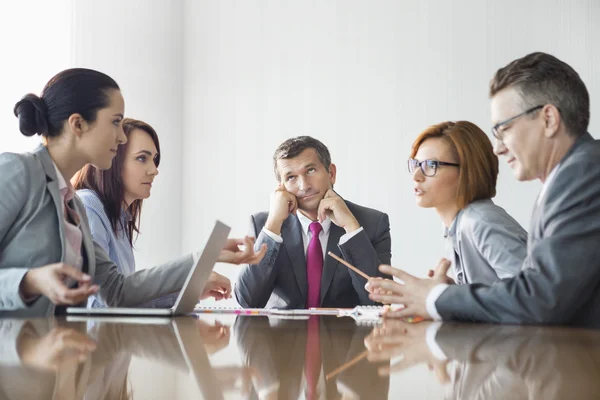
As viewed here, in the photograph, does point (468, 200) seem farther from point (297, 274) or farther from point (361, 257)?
point (297, 274)

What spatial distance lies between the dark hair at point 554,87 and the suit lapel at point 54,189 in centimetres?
127

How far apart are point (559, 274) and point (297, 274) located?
1.47m

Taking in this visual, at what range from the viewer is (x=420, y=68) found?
5.23 m

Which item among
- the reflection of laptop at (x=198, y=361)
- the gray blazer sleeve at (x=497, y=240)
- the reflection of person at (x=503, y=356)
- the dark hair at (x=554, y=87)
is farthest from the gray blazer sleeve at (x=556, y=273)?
the reflection of laptop at (x=198, y=361)

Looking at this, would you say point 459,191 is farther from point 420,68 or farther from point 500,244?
point 420,68

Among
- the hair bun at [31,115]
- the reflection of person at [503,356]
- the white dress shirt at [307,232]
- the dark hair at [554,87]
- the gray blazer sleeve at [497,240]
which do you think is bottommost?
the white dress shirt at [307,232]

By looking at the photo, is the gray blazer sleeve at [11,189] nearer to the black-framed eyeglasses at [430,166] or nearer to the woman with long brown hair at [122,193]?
the woman with long brown hair at [122,193]

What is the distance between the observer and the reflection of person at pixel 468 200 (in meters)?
2.20

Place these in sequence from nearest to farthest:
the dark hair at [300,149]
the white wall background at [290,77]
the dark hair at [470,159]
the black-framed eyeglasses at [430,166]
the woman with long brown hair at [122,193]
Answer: the dark hair at [470,159] < the black-framed eyeglasses at [430,166] < the woman with long brown hair at [122,193] < the dark hair at [300,149] < the white wall background at [290,77]

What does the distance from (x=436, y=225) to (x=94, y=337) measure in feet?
13.6

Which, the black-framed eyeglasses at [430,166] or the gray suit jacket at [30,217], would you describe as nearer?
the gray suit jacket at [30,217]

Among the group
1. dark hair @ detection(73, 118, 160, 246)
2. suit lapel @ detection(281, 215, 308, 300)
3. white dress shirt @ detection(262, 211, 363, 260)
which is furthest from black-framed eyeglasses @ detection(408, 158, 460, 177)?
Result: dark hair @ detection(73, 118, 160, 246)

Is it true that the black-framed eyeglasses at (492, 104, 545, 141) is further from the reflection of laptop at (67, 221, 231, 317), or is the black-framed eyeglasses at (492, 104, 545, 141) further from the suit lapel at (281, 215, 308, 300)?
the suit lapel at (281, 215, 308, 300)

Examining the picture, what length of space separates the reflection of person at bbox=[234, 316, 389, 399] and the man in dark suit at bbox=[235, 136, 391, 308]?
1.33 meters
